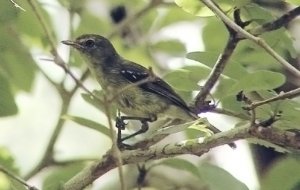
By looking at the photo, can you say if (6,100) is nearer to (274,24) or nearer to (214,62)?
(214,62)

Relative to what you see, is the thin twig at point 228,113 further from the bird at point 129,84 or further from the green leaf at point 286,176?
the bird at point 129,84

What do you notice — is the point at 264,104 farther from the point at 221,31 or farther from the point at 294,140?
the point at 221,31

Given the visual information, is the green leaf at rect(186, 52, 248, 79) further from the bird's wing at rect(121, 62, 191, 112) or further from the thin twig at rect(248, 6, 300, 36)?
the bird's wing at rect(121, 62, 191, 112)

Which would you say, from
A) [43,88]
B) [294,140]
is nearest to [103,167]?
[294,140]

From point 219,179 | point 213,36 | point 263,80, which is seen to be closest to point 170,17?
point 213,36

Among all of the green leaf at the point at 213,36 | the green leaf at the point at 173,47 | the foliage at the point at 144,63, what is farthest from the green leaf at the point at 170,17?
the green leaf at the point at 213,36

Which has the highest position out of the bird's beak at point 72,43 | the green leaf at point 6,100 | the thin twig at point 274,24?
the bird's beak at point 72,43

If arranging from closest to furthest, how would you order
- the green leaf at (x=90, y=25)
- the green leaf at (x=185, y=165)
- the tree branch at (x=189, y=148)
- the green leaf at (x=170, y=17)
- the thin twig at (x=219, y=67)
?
the tree branch at (x=189, y=148)
the thin twig at (x=219, y=67)
the green leaf at (x=185, y=165)
the green leaf at (x=90, y=25)
the green leaf at (x=170, y=17)
